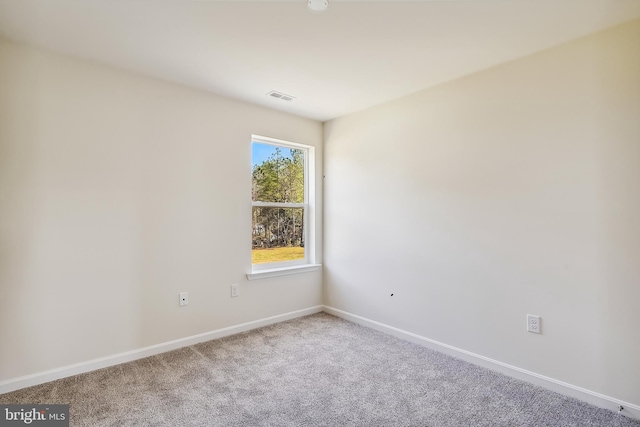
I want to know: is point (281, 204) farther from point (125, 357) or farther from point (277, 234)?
point (125, 357)

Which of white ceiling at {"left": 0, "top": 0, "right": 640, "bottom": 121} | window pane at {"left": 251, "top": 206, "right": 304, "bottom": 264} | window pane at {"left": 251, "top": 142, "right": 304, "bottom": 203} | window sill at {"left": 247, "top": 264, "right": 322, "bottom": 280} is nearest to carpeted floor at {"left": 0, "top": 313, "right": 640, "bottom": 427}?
window sill at {"left": 247, "top": 264, "right": 322, "bottom": 280}

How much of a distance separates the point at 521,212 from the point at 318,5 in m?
1.94

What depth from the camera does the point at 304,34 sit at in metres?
2.05

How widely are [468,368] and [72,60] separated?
3761mm

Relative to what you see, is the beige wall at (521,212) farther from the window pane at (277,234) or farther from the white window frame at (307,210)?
the window pane at (277,234)

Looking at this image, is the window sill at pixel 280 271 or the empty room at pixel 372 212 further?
the window sill at pixel 280 271

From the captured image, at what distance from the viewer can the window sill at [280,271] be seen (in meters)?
3.30

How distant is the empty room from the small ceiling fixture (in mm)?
23

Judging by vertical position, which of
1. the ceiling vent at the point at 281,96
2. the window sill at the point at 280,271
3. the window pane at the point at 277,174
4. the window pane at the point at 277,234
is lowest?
the window sill at the point at 280,271

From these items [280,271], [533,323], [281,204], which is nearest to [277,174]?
[281,204]

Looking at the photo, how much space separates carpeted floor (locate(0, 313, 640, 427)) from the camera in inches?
72.3

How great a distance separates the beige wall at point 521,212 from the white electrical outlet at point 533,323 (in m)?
0.04

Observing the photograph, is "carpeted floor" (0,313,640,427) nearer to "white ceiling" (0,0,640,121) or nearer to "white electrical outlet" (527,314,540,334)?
"white electrical outlet" (527,314,540,334)

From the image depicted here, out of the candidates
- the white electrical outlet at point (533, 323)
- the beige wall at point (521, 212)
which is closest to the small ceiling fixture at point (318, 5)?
the beige wall at point (521, 212)
